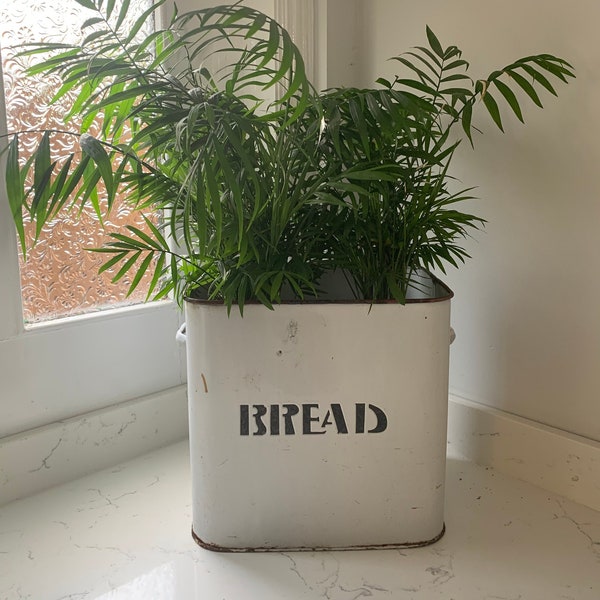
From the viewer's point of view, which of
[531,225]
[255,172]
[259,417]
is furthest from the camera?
[531,225]

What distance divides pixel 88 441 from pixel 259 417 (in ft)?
1.33

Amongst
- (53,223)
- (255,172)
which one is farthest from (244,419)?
(53,223)

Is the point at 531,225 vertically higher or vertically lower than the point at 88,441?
higher

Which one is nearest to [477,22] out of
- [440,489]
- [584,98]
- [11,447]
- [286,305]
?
[584,98]

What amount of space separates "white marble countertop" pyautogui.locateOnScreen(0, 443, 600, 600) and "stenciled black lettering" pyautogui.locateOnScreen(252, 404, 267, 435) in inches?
6.7

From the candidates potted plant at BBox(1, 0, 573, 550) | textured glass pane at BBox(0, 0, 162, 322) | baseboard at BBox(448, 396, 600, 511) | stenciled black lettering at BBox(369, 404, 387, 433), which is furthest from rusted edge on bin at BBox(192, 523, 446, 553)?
textured glass pane at BBox(0, 0, 162, 322)

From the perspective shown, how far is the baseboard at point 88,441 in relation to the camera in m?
1.01

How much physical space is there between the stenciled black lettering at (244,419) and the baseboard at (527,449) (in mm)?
452

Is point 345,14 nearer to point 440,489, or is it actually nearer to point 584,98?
point 584,98

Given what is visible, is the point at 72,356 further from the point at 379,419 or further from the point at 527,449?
the point at 527,449

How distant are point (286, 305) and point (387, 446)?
0.22 metres

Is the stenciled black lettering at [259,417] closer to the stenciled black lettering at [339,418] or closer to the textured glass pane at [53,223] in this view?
the stenciled black lettering at [339,418]

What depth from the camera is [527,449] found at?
1055 mm

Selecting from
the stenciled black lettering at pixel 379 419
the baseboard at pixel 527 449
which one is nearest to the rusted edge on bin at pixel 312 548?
the stenciled black lettering at pixel 379 419
